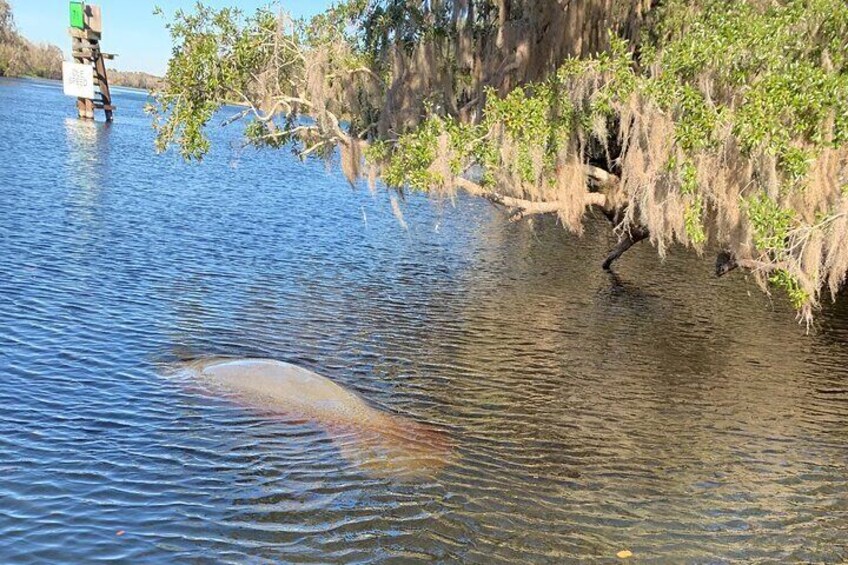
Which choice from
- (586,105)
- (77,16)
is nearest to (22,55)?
(77,16)

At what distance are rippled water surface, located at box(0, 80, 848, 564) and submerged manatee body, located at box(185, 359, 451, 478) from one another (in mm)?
236

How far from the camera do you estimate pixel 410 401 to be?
1041 centimetres

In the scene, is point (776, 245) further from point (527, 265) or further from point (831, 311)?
point (527, 265)

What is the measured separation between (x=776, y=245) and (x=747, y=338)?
3.79 m

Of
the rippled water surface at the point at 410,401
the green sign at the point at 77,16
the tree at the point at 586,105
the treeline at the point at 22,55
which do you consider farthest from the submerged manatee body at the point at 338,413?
the treeline at the point at 22,55

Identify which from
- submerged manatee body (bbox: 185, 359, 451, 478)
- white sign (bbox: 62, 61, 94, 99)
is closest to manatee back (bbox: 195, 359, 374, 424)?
submerged manatee body (bbox: 185, 359, 451, 478)

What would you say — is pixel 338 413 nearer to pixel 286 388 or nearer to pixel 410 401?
pixel 286 388

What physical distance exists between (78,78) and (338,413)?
45.4m

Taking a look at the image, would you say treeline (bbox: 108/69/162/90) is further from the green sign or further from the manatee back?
the manatee back

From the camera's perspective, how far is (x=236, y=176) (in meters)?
34.2

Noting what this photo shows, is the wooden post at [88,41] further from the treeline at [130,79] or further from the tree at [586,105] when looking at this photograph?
the treeline at [130,79]

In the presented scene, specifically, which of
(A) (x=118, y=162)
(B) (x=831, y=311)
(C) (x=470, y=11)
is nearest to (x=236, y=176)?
(A) (x=118, y=162)

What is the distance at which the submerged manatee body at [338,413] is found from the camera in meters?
8.44

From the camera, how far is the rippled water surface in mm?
7039
